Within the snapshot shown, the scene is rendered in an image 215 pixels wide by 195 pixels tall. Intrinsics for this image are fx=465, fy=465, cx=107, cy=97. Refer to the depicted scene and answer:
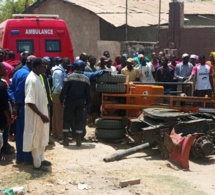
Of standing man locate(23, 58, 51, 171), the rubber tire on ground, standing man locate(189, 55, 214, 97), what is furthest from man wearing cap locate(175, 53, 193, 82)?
standing man locate(23, 58, 51, 171)

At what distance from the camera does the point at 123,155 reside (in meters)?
7.59

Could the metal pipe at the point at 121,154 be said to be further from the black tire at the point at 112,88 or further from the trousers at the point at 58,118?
the trousers at the point at 58,118

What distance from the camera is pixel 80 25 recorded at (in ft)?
73.8

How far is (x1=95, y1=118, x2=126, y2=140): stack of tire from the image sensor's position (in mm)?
8828

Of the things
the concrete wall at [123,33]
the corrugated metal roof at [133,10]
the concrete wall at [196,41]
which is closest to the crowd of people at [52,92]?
the concrete wall at [196,41]

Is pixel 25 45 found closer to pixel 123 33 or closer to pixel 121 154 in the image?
pixel 121 154

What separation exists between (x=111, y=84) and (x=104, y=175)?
268 centimetres

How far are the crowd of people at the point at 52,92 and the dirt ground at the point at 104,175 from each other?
0.33 meters

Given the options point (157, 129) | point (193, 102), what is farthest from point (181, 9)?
point (157, 129)

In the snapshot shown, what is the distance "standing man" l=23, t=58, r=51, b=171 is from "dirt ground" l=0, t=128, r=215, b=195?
1.37ft

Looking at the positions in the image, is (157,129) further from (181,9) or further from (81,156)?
(181,9)

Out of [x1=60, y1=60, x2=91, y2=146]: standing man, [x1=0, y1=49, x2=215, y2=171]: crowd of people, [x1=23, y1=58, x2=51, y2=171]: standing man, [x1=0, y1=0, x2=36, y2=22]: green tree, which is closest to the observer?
[x1=23, y1=58, x2=51, y2=171]: standing man

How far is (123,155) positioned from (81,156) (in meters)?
0.70

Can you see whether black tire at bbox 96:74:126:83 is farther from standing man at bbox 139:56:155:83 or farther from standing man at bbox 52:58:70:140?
standing man at bbox 139:56:155:83
